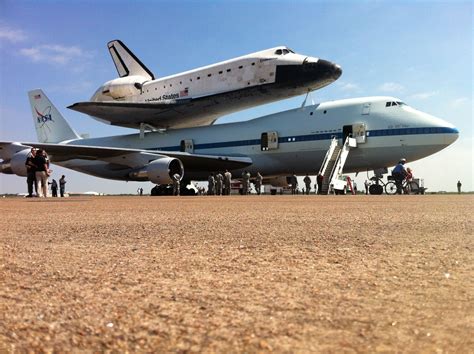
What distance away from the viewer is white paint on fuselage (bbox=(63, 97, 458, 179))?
1630cm

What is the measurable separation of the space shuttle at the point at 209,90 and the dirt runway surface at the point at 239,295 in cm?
1807

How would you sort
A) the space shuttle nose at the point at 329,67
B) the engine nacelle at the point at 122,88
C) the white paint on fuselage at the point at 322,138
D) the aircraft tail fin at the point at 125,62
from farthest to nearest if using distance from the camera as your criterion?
the aircraft tail fin at the point at 125,62, the engine nacelle at the point at 122,88, the space shuttle nose at the point at 329,67, the white paint on fuselage at the point at 322,138

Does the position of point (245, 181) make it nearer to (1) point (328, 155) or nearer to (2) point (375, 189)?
(1) point (328, 155)

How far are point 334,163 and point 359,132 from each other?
4.91 feet

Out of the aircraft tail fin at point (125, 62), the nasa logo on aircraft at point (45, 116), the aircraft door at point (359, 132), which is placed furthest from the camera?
the aircraft tail fin at point (125, 62)

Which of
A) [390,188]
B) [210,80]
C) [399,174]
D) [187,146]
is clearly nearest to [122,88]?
[210,80]

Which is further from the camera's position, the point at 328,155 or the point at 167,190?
the point at 167,190

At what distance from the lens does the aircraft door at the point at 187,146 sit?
2111 cm

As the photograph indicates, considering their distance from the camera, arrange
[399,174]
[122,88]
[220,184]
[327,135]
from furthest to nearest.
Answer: [122,88]
[220,184]
[327,135]
[399,174]

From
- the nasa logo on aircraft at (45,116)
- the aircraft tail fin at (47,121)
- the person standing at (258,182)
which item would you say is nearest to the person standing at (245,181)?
the person standing at (258,182)

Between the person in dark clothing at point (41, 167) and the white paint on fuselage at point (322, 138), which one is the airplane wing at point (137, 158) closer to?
the white paint on fuselage at point (322, 138)

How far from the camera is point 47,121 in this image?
27.2 metres

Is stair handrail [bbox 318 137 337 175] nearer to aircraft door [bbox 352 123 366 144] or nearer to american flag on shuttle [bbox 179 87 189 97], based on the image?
aircraft door [bbox 352 123 366 144]

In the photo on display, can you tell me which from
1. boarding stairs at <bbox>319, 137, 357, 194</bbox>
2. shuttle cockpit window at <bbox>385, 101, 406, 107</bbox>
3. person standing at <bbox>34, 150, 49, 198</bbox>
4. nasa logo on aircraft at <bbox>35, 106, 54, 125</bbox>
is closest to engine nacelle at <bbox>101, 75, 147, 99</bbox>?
nasa logo on aircraft at <bbox>35, 106, 54, 125</bbox>
